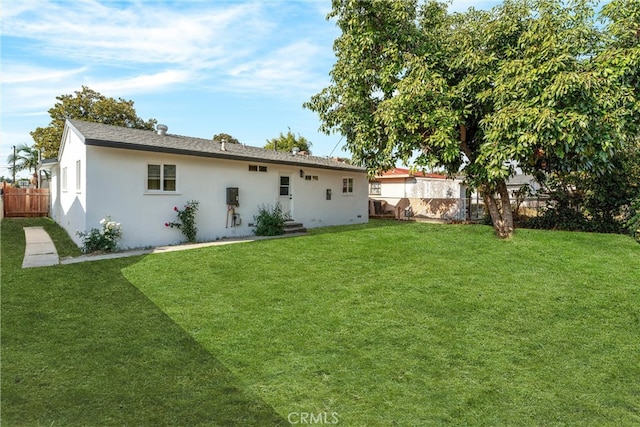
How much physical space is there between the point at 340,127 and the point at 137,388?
32.1 ft

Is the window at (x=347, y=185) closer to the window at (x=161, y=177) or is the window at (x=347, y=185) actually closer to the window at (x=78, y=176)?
the window at (x=161, y=177)

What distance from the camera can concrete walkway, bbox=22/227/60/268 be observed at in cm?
776

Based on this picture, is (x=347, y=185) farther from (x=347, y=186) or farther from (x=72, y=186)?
(x=72, y=186)

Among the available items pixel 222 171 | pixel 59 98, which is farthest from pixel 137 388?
pixel 59 98

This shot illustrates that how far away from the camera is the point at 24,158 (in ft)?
98.9

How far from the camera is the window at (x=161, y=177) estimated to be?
10.1 metres

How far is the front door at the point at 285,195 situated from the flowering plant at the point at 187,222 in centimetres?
364

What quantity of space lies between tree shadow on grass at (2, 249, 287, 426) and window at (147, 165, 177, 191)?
494cm

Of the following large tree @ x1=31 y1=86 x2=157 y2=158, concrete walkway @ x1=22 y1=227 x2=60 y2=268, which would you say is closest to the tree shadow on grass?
concrete walkway @ x1=22 y1=227 x2=60 y2=268

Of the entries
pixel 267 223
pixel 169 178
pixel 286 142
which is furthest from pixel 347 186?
pixel 286 142

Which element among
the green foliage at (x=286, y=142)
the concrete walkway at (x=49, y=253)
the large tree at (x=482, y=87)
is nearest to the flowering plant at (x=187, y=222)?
the concrete walkway at (x=49, y=253)

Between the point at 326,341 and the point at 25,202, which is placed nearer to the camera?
the point at 326,341

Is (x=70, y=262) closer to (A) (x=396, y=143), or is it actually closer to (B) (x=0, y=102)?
(B) (x=0, y=102)

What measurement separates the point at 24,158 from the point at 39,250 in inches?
1109
